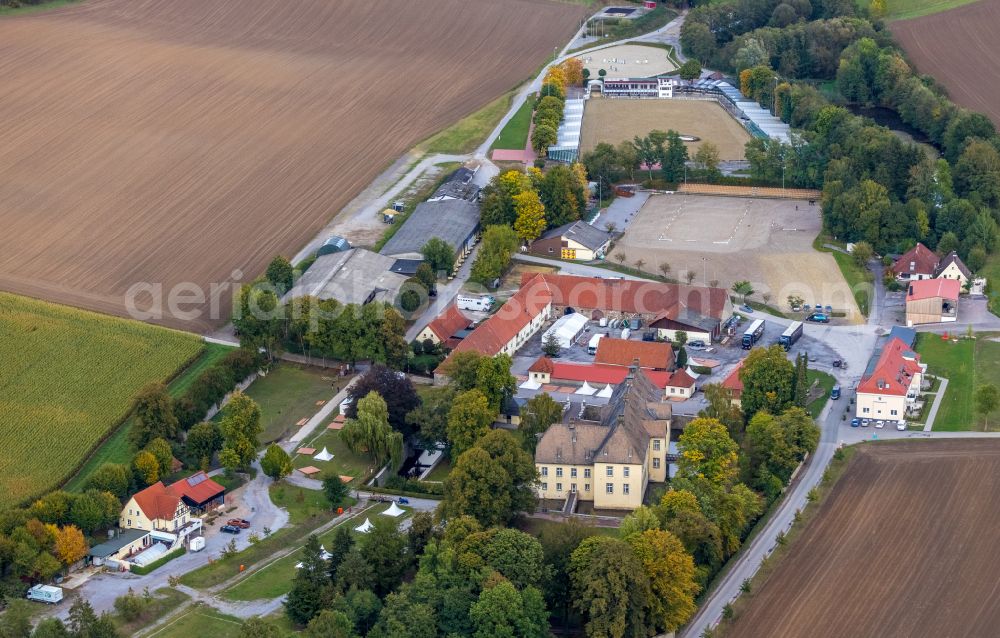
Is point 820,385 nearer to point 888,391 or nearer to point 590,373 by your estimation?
point 888,391

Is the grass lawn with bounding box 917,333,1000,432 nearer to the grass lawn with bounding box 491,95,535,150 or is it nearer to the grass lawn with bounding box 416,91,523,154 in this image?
the grass lawn with bounding box 491,95,535,150

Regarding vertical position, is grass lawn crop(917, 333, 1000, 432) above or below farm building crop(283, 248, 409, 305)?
below

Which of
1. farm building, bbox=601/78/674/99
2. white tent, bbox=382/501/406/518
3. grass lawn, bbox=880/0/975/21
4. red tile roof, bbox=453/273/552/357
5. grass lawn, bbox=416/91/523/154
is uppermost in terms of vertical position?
grass lawn, bbox=880/0/975/21

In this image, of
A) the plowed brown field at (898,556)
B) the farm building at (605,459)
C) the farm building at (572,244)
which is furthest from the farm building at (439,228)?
the plowed brown field at (898,556)

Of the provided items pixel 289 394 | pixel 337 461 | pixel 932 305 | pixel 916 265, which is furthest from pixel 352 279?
pixel 916 265

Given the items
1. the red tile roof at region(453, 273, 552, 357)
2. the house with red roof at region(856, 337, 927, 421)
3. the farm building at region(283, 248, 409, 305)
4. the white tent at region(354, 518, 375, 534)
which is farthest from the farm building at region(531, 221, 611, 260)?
the white tent at region(354, 518, 375, 534)

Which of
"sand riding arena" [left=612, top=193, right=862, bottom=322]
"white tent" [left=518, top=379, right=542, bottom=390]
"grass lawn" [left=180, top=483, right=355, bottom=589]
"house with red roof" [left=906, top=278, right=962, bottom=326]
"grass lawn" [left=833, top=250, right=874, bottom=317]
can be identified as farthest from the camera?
"sand riding arena" [left=612, top=193, right=862, bottom=322]

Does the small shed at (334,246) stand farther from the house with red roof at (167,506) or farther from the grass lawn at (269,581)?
the grass lawn at (269,581)
